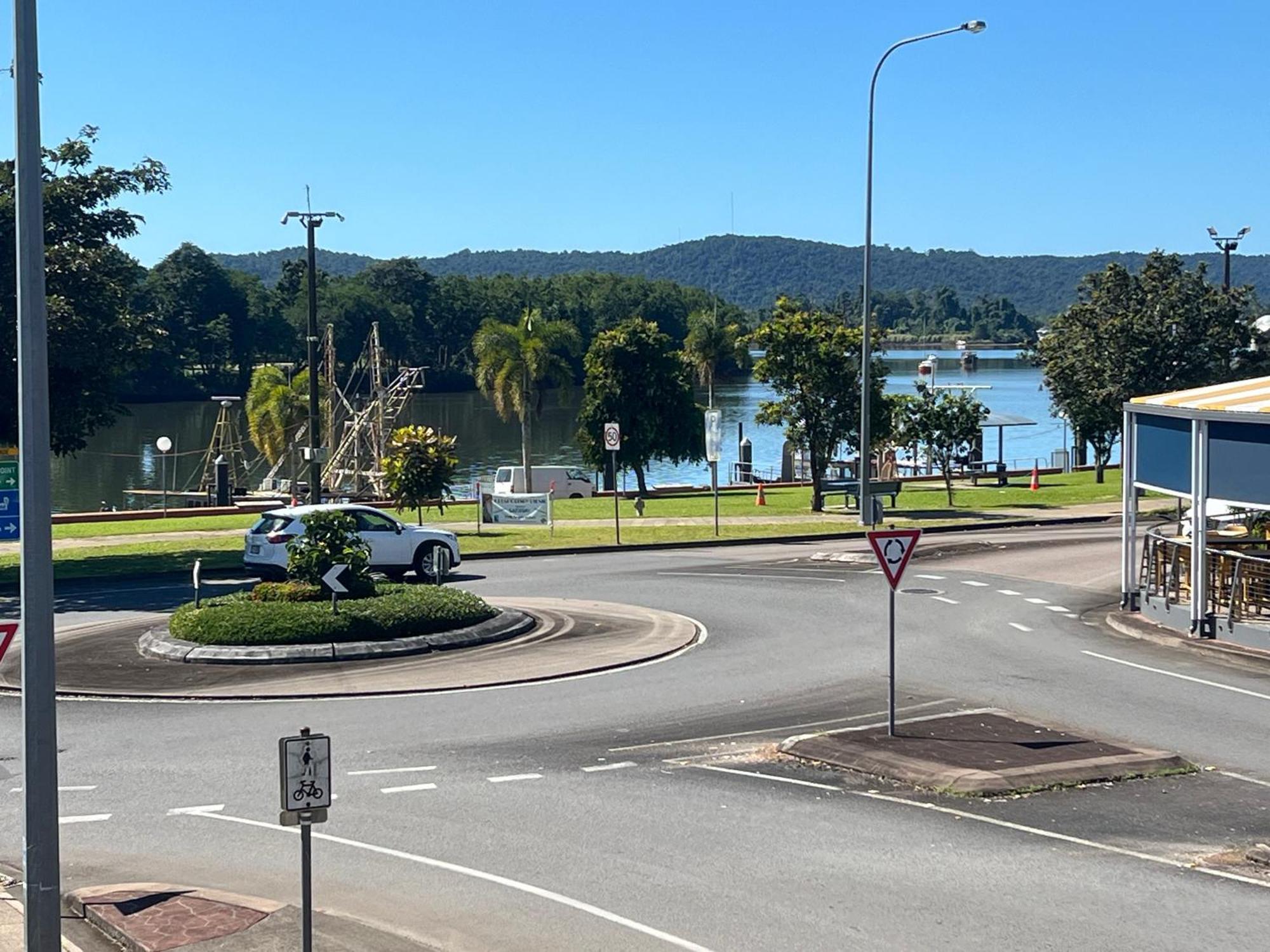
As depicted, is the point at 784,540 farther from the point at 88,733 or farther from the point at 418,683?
the point at 88,733

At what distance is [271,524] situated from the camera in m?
28.1

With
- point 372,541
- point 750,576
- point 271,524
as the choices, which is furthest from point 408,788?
point 750,576

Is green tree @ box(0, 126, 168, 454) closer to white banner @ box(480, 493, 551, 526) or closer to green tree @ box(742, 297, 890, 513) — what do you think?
white banner @ box(480, 493, 551, 526)

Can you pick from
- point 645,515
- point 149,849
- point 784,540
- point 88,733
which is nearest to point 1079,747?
point 149,849

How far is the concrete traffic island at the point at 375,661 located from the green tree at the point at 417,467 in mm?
12667

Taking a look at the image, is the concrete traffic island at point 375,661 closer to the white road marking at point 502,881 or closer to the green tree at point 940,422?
the white road marking at point 502,881

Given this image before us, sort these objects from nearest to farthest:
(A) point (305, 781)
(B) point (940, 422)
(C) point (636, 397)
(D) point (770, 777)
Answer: (A) point (305, 781)
(D) point (770, 777)
(B) point (940, 422)
(C) point (636, 397)

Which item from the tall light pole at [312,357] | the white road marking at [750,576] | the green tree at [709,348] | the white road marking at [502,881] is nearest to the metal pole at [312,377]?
the tall light pole at [312,357]

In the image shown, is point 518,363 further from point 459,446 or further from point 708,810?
point 708,810

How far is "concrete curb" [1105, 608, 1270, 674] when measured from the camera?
21552 millimetres

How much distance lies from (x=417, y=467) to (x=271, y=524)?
9.17m

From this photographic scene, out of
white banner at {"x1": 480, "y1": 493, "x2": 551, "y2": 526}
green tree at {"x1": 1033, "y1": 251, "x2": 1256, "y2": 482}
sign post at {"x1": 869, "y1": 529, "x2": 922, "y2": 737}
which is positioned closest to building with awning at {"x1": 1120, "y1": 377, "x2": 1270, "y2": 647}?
sign post at {"x1": 869, "y1": 529, "x2": 922, "y2": 737}

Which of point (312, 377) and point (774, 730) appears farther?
point (312, 377)

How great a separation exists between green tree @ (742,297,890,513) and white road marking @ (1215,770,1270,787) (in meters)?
28.2
